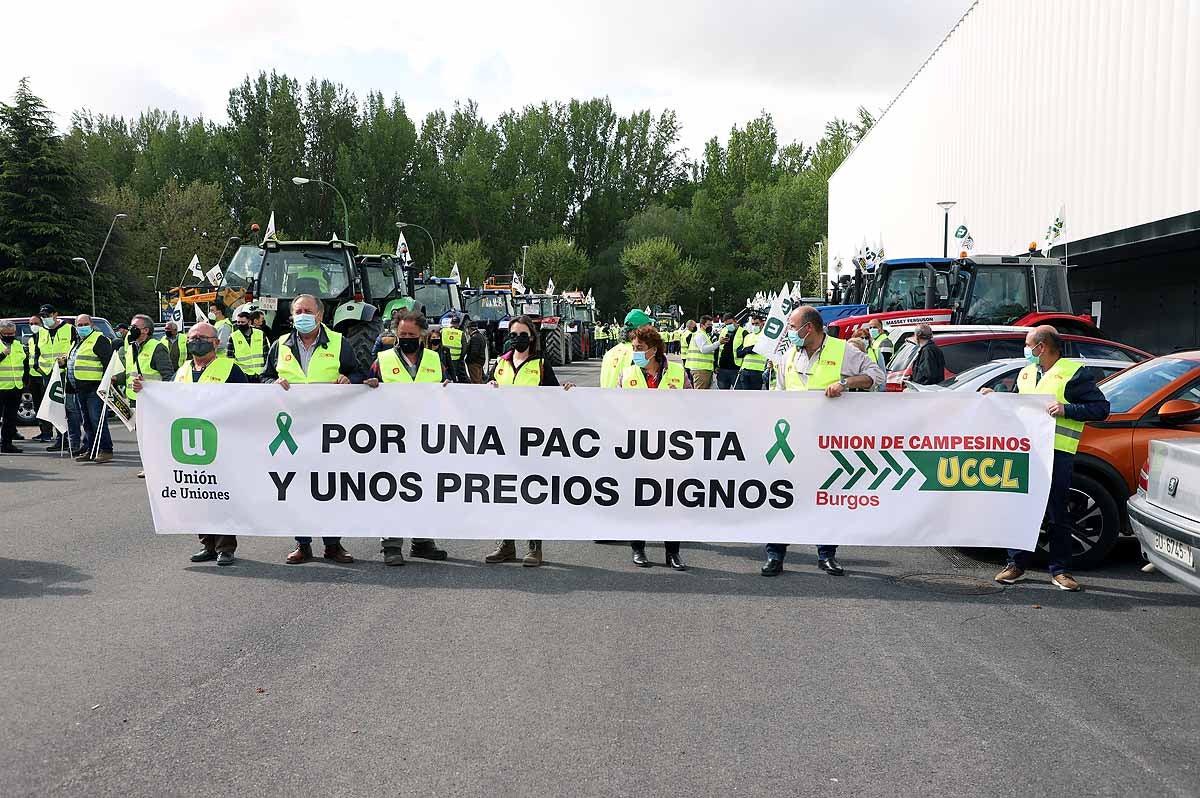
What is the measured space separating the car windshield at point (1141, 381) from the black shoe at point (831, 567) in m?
2.32

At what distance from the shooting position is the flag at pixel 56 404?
16016mm

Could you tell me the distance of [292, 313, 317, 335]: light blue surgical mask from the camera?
8484 millimetres

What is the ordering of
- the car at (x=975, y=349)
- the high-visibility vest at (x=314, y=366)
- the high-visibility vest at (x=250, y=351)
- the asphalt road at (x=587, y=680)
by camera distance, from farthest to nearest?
the high-visibility vest at (x=250, y=351) < the car at (x=975, y=349) < the high-visibility vest at (x=314, y=366) < the asphalt road at (x=587, y=680)

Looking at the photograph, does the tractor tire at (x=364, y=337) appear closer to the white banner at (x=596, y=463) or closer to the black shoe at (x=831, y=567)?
the white banner at (x=596, y=463)

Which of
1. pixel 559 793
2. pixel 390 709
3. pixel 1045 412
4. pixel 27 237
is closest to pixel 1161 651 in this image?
pixel 1045 412

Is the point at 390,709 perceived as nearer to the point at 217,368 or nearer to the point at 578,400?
the point at 578,400

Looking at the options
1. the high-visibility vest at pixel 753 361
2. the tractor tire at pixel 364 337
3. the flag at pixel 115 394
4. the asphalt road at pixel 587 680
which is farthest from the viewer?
the high-visibility vest at pixel 753 361

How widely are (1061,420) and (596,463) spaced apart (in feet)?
11.1

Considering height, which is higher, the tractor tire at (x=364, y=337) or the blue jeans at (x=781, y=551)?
the tractor tire at (x=364, y=337)

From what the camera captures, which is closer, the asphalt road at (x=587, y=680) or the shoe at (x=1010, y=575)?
the asphalt road at (x=587, y=680)

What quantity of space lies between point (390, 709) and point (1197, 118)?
70.3 ft

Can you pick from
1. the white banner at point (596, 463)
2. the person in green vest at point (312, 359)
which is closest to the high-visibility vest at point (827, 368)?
the white banner at point (596, 463)

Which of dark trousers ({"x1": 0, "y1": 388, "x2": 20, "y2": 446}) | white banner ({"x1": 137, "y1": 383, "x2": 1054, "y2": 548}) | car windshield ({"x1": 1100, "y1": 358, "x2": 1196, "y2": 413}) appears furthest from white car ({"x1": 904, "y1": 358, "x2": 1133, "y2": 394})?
dark trousers ({"x1": 0, "y1": 388, "x2": 20, "y2": 446})

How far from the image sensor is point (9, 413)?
55.6 feet
